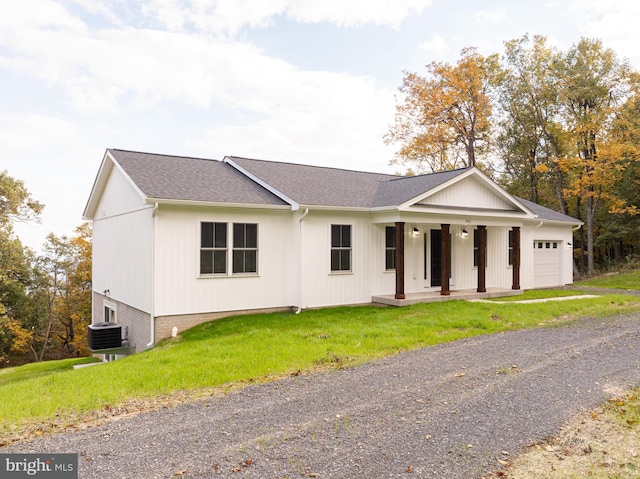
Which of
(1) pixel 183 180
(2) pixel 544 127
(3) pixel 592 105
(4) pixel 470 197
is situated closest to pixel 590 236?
(2) pixel 544 127

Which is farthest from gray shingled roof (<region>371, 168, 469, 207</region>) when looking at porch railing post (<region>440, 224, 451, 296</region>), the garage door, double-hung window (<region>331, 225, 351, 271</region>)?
the garage door

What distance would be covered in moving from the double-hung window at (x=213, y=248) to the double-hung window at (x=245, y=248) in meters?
0.29

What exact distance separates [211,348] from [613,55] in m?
27.8

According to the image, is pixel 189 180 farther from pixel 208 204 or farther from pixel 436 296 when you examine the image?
pixel 436 296

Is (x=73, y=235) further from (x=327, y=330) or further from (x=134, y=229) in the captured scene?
(x=327, y=330)

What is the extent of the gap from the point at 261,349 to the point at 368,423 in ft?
12.2

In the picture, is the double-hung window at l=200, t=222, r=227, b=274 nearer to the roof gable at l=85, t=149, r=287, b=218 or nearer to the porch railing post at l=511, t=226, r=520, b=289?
the roof gable at l=85, t=149, r=287, b=218

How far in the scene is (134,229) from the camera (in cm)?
1209

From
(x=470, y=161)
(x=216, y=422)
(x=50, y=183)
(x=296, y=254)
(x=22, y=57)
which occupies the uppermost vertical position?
(x=22, y=57)

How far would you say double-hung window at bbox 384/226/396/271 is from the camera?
45.1 ft

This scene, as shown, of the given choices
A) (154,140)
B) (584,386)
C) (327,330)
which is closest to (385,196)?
(327,330)

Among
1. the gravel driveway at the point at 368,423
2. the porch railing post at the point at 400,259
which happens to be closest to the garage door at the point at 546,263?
the porch railing post at the point at 400,259

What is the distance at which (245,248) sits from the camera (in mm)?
11633

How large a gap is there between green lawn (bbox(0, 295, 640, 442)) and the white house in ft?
2.99
